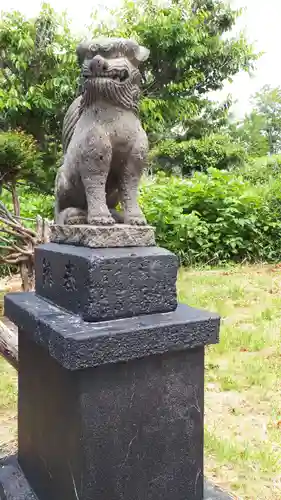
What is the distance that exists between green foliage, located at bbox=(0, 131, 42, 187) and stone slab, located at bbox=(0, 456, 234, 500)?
255 cm

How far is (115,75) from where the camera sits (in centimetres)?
152

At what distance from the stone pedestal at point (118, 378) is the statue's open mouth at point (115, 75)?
0.60 m

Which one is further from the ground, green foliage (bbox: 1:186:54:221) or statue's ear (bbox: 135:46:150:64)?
statue's ear (bbox: 135:46:150:64)

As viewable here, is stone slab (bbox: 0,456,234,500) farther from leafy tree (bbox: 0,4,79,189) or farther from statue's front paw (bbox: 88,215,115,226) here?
leafy tree (bbox: 0,4,79,189)

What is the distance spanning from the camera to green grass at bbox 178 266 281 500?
2.12 meters

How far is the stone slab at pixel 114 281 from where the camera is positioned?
1417 mm

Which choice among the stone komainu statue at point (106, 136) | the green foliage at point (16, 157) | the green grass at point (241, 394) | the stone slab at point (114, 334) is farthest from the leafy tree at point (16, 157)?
the stone slab at point (114, 334)

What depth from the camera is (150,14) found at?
634 cm

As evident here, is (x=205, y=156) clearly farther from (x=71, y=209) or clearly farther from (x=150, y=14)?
(x=71, y=209)

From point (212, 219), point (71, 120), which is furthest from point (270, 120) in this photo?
point (71, 120)

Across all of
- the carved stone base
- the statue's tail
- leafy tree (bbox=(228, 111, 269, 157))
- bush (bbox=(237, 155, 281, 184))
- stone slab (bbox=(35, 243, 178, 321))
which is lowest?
stone slab (bbox=(35, 243, 178, 321))

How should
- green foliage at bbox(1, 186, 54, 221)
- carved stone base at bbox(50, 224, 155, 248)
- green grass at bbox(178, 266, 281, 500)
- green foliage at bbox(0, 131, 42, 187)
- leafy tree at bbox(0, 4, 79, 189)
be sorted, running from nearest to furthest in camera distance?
carved stone base at bbox(50, 224, 155, 248), green grass at bbox(178, 266, 281, 500), green foliage at bbox(0, 131, 42, 187), leafy tree at bbox(0, 4, 79, 189), green foliage at bbox(1, 186, 54, 221)

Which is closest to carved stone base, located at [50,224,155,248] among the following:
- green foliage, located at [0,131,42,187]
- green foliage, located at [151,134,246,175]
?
green foliage, located at [0,131,42,187]

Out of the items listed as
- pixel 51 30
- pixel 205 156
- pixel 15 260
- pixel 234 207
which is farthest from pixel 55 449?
pixel 205 156
